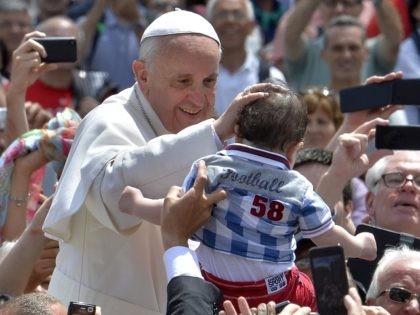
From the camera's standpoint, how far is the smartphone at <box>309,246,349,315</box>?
416cm

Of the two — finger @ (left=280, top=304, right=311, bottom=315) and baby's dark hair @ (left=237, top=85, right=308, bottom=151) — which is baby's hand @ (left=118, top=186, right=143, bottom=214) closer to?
baby's dark hair @ (left=237, top=85, right=308, bottom=151)

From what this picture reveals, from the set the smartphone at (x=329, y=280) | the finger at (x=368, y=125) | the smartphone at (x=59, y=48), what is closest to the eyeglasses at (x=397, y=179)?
the finger at (x=368, y=125)

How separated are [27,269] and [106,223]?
3.55ft

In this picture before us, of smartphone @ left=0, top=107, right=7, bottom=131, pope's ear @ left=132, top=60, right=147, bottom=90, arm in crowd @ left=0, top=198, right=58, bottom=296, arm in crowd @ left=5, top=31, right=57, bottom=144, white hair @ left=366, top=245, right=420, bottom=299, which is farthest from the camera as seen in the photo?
smartphone @ left=0, top=107, right=7, bottom=131

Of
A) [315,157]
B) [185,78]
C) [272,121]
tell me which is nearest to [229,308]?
[272,121]

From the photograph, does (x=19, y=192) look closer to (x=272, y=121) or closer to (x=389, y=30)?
(x=272, y=121)

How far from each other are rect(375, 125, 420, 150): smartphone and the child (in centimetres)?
96

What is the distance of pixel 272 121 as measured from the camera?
4.80m

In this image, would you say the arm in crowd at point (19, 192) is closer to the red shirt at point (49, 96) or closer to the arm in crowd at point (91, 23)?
the red shirt at point (49, 96)

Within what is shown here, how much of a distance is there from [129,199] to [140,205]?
5 centimetres

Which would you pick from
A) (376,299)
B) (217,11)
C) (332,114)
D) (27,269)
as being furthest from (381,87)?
(217,11)

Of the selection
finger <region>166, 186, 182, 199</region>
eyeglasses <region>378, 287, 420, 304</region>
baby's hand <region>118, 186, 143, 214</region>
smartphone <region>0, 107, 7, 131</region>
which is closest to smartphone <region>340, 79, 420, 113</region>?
eyeglasses <region>378, 287, 420, 304</region>

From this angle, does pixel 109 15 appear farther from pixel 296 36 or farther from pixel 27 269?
pixel 27 269

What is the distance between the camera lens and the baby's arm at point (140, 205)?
488 centimetres
